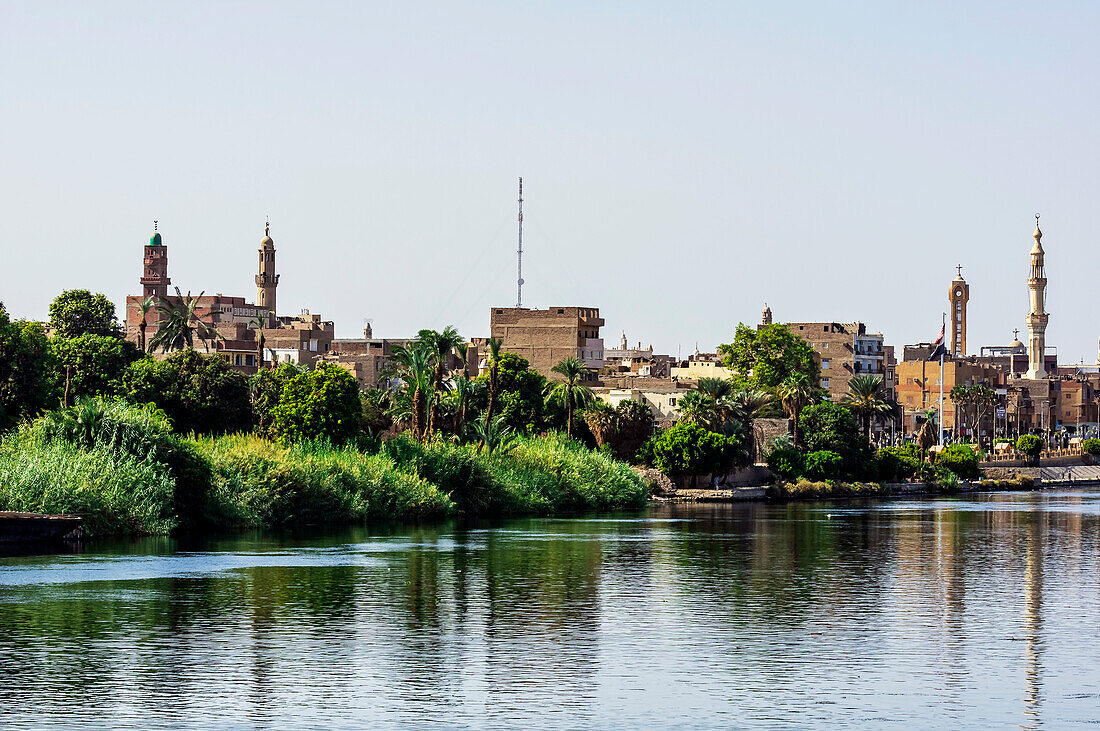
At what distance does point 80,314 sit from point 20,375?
3394cm

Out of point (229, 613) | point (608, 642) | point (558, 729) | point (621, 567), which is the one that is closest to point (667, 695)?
point (558, 729)

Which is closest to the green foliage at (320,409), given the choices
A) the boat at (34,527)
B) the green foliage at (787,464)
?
the boat at (34,527)

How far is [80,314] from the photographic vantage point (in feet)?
374

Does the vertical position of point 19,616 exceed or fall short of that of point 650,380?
it falls short

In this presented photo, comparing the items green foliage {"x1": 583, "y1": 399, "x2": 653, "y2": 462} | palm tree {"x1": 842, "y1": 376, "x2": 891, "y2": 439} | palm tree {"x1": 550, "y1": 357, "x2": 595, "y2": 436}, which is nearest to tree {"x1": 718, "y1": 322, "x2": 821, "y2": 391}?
palm tree {"x1": 842, "y1": 376, "x2": 891, "y2": 439}

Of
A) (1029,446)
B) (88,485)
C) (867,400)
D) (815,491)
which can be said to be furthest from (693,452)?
(1029,446)

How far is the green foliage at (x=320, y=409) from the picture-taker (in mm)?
82750

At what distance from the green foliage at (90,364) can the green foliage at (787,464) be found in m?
47.8

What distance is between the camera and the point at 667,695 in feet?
95.9

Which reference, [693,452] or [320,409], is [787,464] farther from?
[320,409]

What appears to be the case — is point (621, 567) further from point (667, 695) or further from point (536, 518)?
point (536, 518)

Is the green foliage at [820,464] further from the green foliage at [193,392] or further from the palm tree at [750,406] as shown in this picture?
the green foliage at [193,392]

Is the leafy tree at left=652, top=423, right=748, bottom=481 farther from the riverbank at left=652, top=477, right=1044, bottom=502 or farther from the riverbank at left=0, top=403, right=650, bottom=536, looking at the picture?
the riverbank at left=0, top=403, right=650, bottom=536

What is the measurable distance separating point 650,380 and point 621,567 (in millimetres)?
95672
